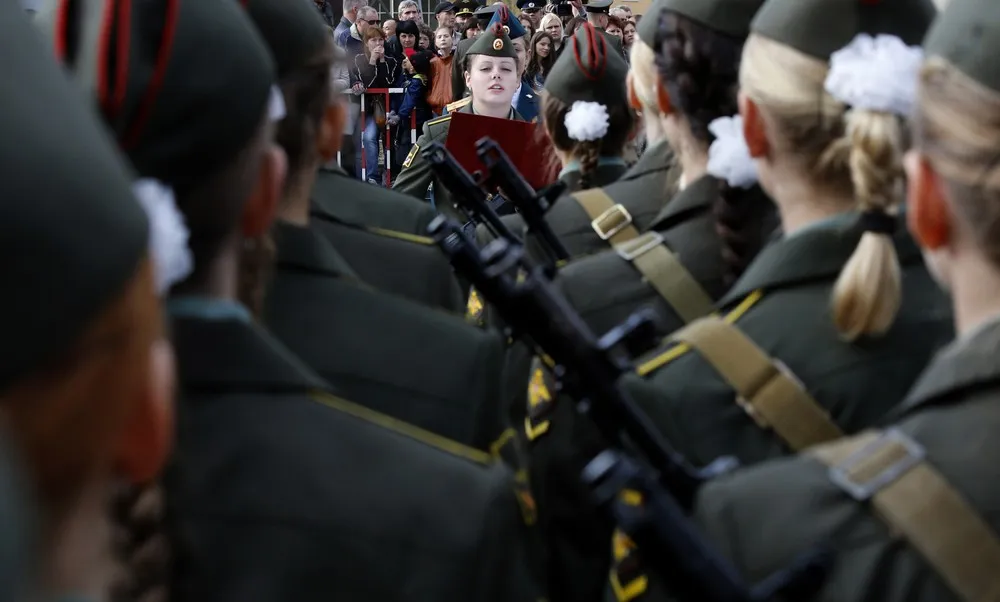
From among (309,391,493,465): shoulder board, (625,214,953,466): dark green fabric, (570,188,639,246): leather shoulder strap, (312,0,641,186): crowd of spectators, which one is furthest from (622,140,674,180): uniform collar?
(312,0,641,186): crowd of spectators

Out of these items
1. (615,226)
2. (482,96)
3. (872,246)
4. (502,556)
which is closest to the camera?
(502,556)

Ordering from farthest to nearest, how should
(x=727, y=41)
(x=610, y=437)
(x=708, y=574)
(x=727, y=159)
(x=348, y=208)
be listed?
(x=348, y=208)
(x=727, y=41)
(x=727, y=159)
(x=610, y=437)
(x=708, y=574)

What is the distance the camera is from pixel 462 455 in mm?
1747

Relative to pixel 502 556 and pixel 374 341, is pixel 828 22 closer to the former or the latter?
pixel 374 341

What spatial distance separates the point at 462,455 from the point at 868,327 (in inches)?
28.6

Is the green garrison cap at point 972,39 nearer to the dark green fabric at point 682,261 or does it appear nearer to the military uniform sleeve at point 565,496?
the dark green fabric at point 682,261

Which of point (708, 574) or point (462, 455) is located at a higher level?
point (708, 574)

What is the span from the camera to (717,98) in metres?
2.93

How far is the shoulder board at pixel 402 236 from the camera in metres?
3.68

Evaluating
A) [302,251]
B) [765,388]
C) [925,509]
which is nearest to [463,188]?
[302,251]

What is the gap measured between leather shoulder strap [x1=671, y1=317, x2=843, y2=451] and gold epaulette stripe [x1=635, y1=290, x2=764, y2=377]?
57 millimetres

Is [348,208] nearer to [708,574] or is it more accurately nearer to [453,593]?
[453,593]

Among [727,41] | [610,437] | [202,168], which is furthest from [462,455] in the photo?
[727,41]

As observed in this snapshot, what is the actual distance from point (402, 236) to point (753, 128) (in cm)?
159
